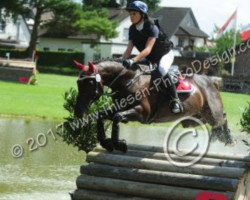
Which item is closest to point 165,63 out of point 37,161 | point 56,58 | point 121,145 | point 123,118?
point 123,118

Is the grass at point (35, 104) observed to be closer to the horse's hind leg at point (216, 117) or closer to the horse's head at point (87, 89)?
the horse's hind leg at point (216, 117)

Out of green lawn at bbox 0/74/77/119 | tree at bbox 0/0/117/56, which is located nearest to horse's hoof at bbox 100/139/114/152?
green lawn at bbox 0/74/77/119

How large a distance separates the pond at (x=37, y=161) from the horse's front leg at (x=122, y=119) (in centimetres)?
182

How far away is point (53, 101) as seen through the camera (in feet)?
91.6

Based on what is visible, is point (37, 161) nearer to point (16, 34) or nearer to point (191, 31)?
point (16, 34)

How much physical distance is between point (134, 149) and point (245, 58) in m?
64.6

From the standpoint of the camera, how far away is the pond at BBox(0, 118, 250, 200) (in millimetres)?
10062

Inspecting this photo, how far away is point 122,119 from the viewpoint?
805 centimetres

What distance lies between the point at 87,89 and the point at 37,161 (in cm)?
531

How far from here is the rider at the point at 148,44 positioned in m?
8.59

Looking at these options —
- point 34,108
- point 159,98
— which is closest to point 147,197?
point 159,98

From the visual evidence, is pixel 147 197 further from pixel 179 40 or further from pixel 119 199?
pixel 179 40

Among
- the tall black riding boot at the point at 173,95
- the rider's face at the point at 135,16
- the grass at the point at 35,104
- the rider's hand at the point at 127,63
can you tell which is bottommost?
the grass at the point at 35,104

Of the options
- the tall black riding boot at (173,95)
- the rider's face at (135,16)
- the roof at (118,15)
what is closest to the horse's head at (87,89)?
the rider's face at (135,16)
